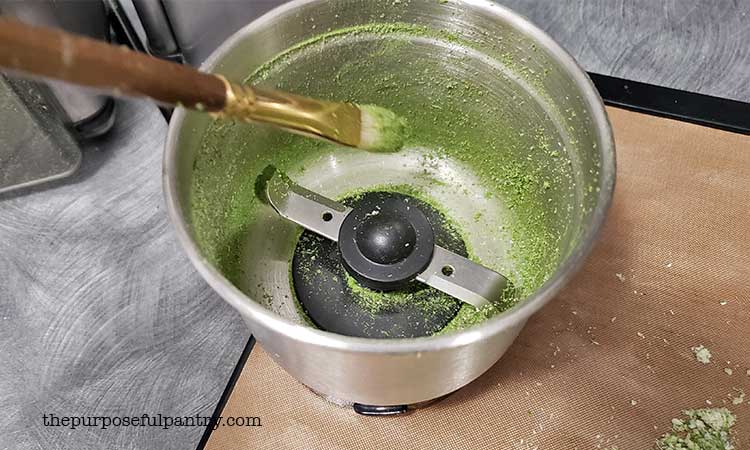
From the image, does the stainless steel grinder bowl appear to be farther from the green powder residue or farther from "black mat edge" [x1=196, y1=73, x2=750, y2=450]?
"black mat edge" [x1=196, y1=73, x2=750, y2=450]

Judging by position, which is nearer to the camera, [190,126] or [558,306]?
[190,126]

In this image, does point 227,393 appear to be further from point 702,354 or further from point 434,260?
point 702,354

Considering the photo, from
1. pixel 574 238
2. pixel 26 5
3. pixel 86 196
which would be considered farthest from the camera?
pixel 86 196

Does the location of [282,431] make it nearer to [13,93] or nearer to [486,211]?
[486,211]

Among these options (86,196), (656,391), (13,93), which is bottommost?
(656,391)

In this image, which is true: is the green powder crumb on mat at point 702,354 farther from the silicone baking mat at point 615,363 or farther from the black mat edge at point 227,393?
the black mat edge at point 227,393

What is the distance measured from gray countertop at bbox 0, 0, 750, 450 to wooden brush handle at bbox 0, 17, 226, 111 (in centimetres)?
31

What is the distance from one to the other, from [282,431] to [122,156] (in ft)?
1.17

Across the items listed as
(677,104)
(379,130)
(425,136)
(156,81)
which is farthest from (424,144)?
(156,81)

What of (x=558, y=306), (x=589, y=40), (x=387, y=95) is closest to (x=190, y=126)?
(x=387, y=95)

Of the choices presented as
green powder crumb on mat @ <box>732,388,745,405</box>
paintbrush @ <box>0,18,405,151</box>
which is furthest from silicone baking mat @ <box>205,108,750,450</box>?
paintbrush @ <box>0,18,405,151</box>

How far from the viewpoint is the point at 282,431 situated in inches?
20.0

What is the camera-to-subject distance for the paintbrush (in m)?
0.26

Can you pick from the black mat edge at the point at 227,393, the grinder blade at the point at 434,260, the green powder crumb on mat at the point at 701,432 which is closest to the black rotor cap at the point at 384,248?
the grinder blade at the point at 434,260
